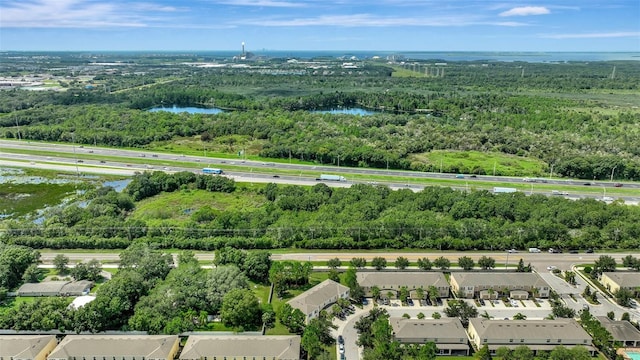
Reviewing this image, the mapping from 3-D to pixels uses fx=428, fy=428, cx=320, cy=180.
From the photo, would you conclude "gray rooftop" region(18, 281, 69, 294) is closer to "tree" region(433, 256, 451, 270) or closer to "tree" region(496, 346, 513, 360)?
"tree" region(433, 256, 451, 270)

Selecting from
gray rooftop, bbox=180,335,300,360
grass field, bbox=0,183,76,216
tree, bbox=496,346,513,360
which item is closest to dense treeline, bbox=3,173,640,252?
grass field, bbox=0,183,76,216

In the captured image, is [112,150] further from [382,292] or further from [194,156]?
[382,292]

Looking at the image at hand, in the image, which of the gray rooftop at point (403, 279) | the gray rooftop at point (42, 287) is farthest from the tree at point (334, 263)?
the gray rooftop at point (42, 287)

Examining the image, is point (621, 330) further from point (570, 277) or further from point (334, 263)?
point (334, 263)

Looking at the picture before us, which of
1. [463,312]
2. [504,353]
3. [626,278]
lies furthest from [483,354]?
[626,278]

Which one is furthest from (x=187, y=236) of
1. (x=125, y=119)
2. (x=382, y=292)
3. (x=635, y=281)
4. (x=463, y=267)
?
(x=125, y=119)

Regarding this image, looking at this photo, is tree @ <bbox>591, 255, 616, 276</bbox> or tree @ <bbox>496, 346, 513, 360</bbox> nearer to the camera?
tree @ <bbox>496, 346, 513, 360</bbox>

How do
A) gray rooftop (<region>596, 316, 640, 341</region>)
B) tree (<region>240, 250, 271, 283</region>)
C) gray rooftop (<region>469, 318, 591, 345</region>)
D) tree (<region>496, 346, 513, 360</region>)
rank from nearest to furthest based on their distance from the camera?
tree (<region>496, 346, 513, 360</region>)
gray rooftop (<region>469, 318, 591, 345</region>)
gray rooftop (<region>596, 316, 640, 341</region>)
tree (<region>240, 250, 271, 283</region>)

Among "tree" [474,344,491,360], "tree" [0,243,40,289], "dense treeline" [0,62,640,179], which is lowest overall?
"tree" [474,344,491,360]
